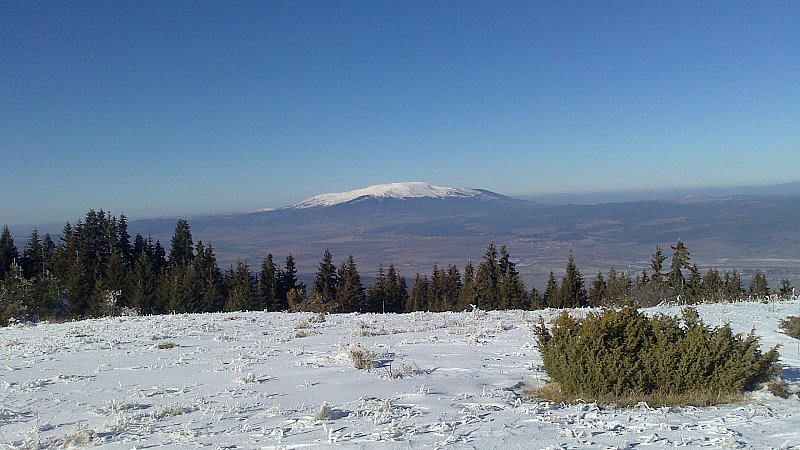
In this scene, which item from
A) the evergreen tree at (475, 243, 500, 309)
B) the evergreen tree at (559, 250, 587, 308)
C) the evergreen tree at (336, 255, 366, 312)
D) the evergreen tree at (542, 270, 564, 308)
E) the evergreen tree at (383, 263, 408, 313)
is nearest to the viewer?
the evergreen tree at (542, 270, 564, 308)

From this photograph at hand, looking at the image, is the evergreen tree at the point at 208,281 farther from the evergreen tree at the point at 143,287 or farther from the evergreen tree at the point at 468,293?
the evergreen tree at the point at 468,293

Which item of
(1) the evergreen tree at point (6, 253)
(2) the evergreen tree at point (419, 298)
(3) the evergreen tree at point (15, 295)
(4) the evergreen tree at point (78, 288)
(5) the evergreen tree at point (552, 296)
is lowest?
(2) the evergreen tree at point (419, 298)

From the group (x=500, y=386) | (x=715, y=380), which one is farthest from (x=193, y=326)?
(x=715, y=380)

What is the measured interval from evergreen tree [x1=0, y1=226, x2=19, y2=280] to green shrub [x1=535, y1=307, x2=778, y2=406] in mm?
58401

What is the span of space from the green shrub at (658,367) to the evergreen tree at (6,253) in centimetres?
5840

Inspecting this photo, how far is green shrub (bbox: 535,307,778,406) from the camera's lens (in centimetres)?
686

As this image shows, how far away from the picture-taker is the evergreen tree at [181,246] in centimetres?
6444

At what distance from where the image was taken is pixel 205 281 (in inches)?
2283

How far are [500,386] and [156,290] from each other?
1961 inches

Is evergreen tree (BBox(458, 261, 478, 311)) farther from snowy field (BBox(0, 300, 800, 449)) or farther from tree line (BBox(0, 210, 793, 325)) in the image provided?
snowy field (BBox(0, 300, 800, 449))

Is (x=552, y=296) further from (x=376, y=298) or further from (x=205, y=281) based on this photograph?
(x=205, y=281)

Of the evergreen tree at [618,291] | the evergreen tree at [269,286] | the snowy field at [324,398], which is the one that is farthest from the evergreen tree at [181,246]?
the snowy field at [324,398]

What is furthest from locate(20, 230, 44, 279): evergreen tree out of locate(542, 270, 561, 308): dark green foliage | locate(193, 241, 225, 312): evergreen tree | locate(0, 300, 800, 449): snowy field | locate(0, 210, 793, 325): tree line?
locate(542, 270, 561, 308): dark green foliage

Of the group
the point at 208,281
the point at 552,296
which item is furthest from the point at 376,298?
the point at 552,296
